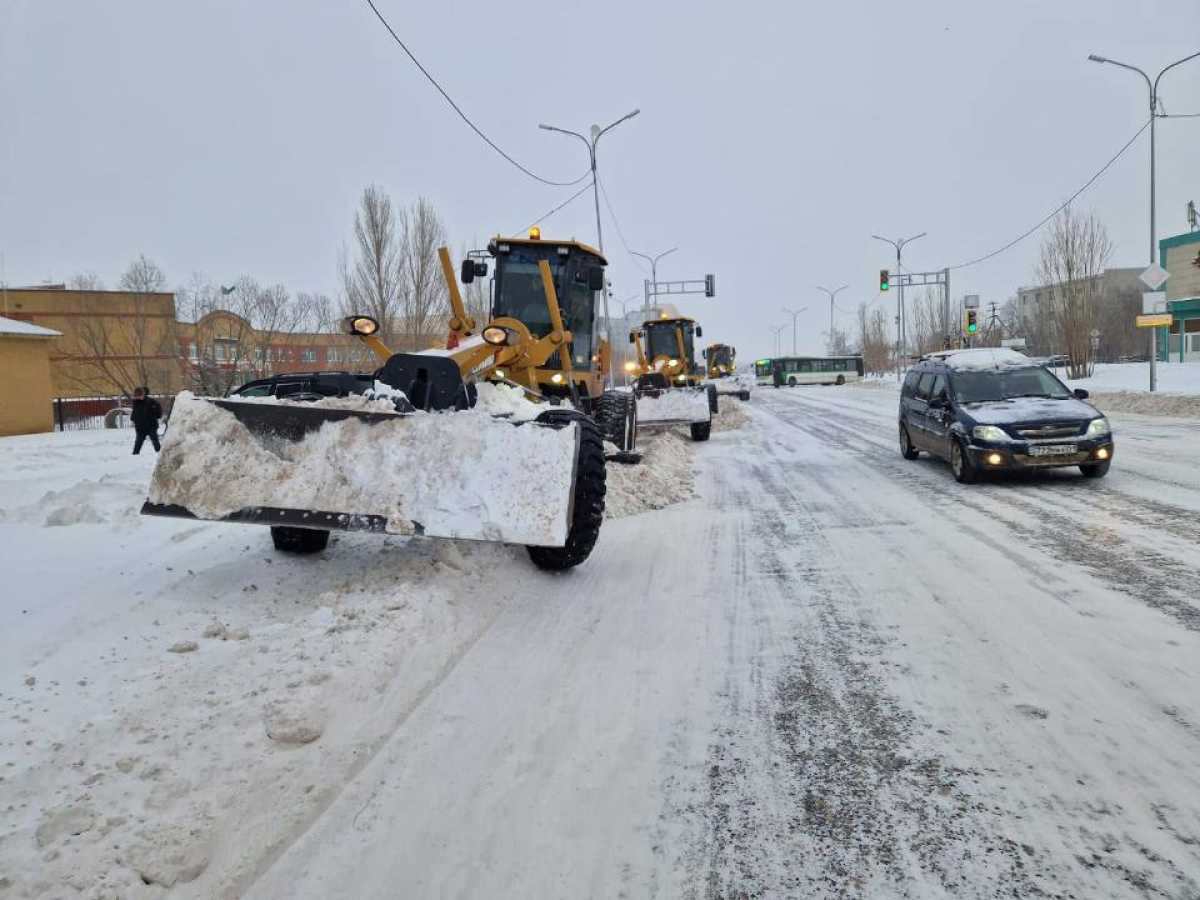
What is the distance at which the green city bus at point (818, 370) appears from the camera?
235 ft

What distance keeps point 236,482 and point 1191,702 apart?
5.44 m

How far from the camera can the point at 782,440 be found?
59.4ft

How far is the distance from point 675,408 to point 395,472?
513 inches

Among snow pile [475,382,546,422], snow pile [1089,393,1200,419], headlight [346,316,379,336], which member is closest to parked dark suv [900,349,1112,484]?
snow pile [475,382,546,422]

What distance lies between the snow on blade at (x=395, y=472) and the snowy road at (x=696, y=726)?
1.88ft

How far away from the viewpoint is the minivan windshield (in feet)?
35.3

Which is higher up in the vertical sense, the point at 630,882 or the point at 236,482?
the point at 236,482

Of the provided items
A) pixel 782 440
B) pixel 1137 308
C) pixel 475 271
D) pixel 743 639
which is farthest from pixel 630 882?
pixel 1137 308

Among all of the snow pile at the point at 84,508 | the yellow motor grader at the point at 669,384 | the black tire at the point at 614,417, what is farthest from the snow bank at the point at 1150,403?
the snow pile at the point at 84,508

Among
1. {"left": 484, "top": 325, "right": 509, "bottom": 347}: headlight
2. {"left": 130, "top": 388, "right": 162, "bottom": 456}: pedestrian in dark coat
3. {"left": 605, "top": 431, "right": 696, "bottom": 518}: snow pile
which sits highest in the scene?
{"left": 484, "top": 325, "right": 509, "bottom": 347}: headlight

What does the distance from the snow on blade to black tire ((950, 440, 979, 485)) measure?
6697 millimetres

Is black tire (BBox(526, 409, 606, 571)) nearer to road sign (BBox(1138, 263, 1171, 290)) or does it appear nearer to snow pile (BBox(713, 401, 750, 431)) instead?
Result: snow pile (BBox(713, 401, 750, 431))

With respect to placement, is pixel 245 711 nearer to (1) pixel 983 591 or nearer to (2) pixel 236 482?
(2) pixel 236 482

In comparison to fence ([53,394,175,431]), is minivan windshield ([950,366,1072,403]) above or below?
below
